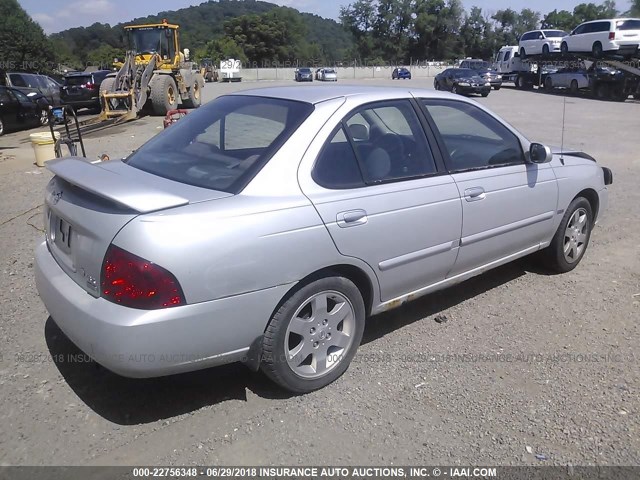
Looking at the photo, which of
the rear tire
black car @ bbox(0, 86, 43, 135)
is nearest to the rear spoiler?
black car @ bbox(0, 86, 43, 135)

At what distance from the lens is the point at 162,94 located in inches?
770

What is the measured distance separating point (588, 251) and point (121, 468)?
471 centimetres

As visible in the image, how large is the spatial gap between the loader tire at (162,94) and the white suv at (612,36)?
19493 millimetres

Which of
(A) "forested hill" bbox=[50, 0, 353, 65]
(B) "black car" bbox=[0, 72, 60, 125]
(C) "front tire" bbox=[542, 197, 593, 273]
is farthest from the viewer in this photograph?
(A) "forested hill" bbox=[50, 0, 353, 65]

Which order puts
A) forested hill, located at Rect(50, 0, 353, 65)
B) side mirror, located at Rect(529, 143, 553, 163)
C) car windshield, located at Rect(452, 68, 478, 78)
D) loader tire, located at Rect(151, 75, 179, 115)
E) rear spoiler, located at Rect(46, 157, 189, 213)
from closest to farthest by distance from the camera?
rear spoiler, located at Rect(46, 157, 189, 213)
side mirror, located at Rect(529, 143, 553, 163)
loader tire, located at Rect(151, 75, 179, 115)
car windshield, located at Rect(452, 68, 478, 78)
forested hill, located at Rect(50, 0, 353, 65)

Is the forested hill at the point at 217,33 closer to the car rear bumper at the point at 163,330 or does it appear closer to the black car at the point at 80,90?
the black car at the point at 80,90

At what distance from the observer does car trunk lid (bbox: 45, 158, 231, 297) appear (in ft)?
8.98

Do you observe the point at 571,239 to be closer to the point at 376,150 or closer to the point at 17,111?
the point at 376,150

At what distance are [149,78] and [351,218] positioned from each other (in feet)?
60.3

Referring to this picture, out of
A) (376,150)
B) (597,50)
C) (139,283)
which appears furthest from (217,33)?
(139,283)

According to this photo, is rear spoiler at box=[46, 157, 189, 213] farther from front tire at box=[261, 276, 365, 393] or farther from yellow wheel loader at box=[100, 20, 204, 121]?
yellow wheel loader at box=[100, 20, 204, 121]

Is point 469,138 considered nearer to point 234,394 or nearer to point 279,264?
point 279,264

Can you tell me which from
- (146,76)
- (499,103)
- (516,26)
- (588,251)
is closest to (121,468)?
(588,251)

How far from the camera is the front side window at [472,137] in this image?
4004 mm
